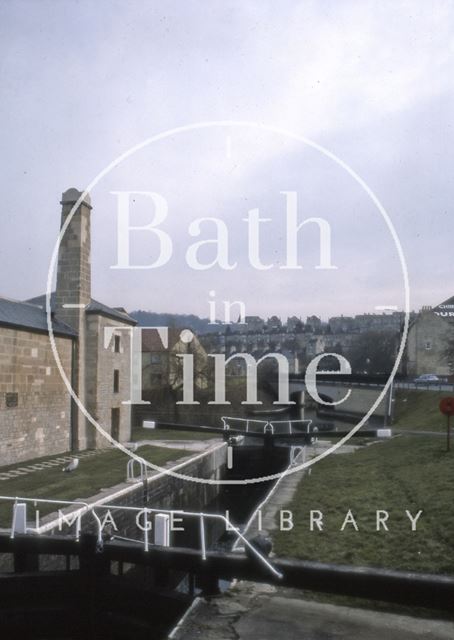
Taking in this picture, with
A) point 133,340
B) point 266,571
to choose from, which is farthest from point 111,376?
point 266,571

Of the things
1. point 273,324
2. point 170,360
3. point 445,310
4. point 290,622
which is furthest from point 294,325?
point 290,622

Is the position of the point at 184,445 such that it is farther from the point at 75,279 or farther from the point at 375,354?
the point at 375,354

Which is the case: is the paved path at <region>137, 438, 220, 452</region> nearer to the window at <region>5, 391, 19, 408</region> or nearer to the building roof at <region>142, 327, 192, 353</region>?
the window at <region>5, 391, 19, 408</region>

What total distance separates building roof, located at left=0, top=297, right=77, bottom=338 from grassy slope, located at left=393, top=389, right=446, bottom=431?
13.7m

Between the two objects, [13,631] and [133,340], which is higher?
[133,340]

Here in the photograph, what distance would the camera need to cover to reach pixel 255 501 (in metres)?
19.2

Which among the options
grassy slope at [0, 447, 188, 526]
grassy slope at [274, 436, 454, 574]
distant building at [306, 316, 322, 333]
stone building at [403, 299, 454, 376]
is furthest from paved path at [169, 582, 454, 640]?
distant building at [306, 316, 322, 333]

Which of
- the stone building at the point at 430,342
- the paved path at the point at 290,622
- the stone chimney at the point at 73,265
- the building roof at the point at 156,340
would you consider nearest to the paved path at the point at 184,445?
the stone chimney at the point at 73,265

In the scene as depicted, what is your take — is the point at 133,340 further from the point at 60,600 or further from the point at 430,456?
the point at 60,600

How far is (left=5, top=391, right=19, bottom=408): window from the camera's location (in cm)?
1393

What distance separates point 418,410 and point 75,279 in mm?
19235

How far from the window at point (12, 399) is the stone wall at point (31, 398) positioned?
3 cm

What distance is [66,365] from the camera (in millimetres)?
17312

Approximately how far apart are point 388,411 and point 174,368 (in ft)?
42.0
